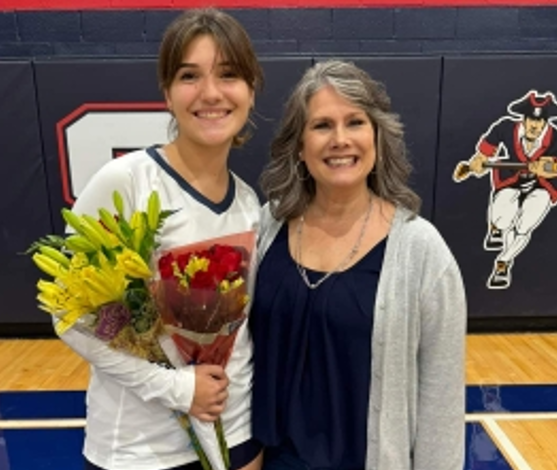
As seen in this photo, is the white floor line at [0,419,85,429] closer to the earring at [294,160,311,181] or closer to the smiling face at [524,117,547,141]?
the earring at [294,160,311,181]

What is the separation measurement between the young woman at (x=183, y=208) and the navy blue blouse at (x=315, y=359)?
3.1 inches

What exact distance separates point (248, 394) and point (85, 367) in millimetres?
2488

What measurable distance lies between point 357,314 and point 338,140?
1.26 feet

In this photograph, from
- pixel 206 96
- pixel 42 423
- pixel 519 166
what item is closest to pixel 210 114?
pixel 206 96

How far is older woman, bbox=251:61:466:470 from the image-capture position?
129 cm

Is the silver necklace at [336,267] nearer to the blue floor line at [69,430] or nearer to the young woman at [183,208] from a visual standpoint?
the young woman at [183,208]

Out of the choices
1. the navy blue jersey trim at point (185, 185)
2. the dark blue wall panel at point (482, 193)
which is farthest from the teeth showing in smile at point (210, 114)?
the dark blue wall panel at point (482, 193)

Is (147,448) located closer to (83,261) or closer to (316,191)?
(83,261)

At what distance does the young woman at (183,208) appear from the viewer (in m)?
1.26

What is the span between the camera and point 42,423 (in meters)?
3.01

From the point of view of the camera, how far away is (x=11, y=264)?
156 inches

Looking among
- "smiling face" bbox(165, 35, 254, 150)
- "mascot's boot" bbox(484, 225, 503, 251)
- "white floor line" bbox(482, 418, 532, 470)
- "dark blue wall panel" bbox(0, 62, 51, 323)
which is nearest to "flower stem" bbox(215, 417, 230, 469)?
"smiling face" bbox(165, 35, 254, 150)

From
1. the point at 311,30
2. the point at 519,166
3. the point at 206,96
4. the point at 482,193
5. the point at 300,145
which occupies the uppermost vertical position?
the point at 311,30

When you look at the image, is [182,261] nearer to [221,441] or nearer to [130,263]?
[130,263]
